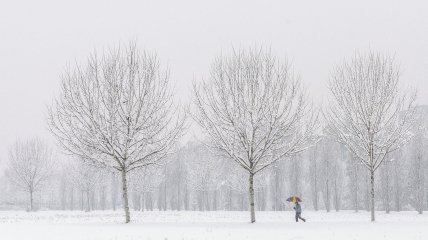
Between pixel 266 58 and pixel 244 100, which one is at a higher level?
pixel 266 58

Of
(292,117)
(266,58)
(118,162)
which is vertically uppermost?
(266,58)

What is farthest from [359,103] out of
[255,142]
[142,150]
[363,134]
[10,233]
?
[10,233]

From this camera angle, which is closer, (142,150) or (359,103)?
(142,150)

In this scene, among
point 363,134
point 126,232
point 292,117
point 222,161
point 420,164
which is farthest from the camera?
point 222,161

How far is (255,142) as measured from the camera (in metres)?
23.0

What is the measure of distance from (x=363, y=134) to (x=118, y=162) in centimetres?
1346

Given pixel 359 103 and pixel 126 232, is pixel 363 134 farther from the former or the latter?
pixel 126 232

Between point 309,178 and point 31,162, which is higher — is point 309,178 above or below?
below

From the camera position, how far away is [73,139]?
2383 centimetres

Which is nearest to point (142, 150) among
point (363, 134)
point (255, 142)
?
point (255, 142)

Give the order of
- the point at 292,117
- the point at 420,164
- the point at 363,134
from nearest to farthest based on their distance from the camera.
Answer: the point at 292,117
the point at 363,134
the point at 420,164

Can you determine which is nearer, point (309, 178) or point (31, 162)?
point (31, 162)

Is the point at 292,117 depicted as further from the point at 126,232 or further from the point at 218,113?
the point at 126,232

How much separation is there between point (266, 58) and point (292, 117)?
334 cm
